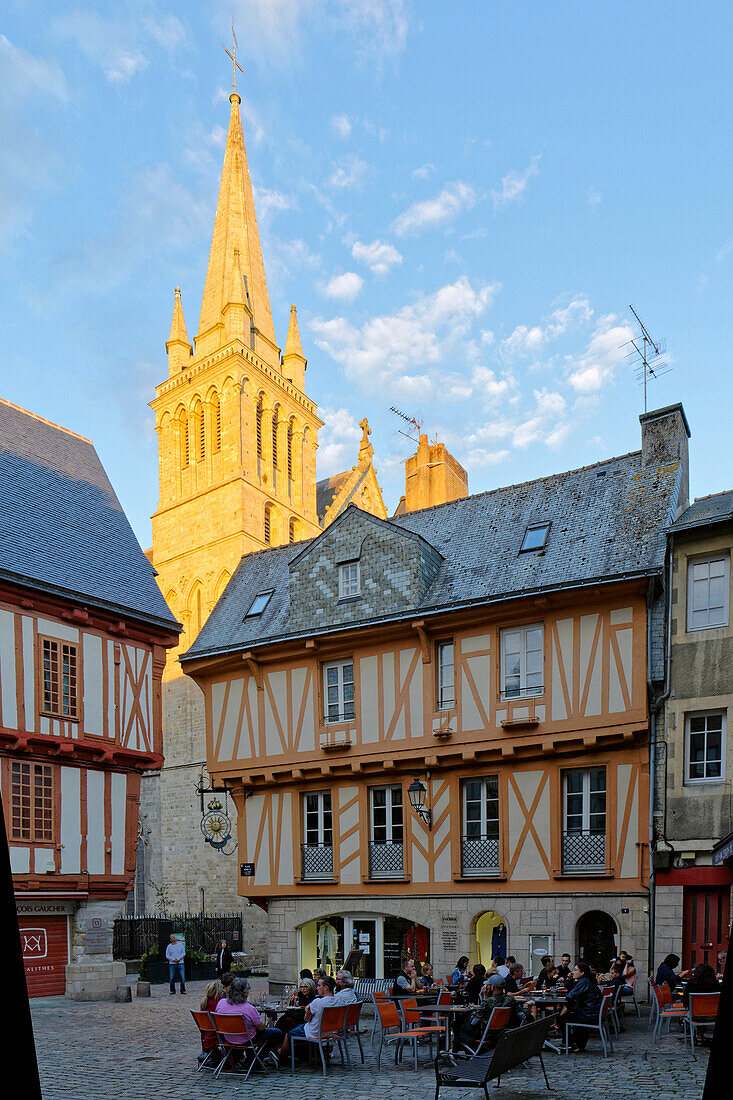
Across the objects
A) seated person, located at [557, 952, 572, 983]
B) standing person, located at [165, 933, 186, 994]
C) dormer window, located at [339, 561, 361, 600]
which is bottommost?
standing person, located at [165, 933, 186, 994]

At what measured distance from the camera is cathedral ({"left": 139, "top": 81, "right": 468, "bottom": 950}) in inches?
1357

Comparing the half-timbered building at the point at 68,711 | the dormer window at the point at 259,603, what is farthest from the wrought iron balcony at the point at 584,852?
the half-timbered building at the point at 68,711

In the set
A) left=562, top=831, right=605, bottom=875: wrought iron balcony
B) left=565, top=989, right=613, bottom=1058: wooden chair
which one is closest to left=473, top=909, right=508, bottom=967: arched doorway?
left=562, top=831, right=605, bottom=875: wrought iron balcony

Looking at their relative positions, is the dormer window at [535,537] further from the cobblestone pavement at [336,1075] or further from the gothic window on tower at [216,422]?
the gothic window on tower at [216,422]

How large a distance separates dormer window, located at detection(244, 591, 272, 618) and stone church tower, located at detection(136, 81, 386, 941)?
13679mm

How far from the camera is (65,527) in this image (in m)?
20.1

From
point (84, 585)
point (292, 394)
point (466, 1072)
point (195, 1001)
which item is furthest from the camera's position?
point (292, 394)

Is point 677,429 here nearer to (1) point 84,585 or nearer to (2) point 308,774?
(2) point 308,774

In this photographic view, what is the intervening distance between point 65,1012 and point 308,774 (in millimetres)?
5380

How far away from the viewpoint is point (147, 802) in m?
36.2

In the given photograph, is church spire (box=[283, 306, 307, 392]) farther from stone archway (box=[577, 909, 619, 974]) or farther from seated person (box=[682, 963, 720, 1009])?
seated person (box=[682, 963, 720, 1009])

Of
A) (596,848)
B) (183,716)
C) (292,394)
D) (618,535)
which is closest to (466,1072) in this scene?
(596,848)

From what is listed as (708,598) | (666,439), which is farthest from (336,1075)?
(666,439)

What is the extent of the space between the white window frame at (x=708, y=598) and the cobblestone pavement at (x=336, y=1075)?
18.0 feet
